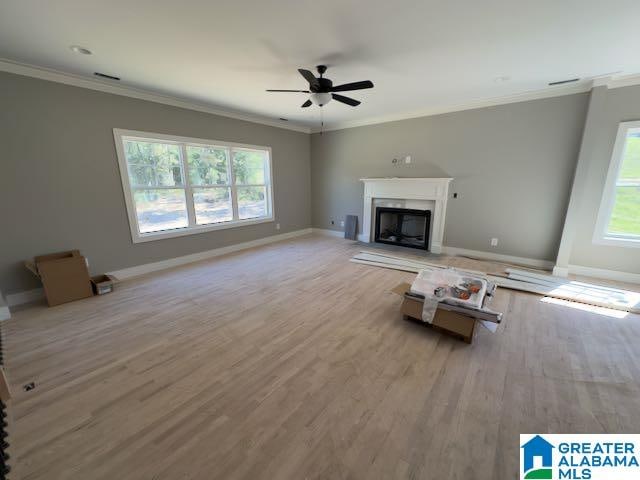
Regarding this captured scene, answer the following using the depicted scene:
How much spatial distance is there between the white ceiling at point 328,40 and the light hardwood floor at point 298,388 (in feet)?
8.76

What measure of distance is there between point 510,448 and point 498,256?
377cm

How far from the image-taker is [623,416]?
153cm

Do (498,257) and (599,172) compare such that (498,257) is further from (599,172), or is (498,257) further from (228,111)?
(228,111)

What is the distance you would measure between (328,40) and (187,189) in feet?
10.6

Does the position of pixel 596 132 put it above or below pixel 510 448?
above

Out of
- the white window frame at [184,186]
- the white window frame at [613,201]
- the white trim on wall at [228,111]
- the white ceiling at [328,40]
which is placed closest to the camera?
the white ceiling at [328,40]

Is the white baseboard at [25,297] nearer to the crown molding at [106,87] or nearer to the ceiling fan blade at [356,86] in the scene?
the crown molding at [106,87]

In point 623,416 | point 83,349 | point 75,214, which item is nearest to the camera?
point 623,416

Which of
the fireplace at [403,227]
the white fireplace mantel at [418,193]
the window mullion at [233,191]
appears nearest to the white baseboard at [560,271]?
the white fireplace mantel at [418,193]

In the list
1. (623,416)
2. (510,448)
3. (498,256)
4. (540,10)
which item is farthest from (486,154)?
(510,448)

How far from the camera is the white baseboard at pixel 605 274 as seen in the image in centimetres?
346

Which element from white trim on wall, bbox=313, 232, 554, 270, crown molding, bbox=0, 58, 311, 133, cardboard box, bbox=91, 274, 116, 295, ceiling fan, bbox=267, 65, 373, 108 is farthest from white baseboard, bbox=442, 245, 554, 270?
cardboard box, bbox=91, 274, 116, 295

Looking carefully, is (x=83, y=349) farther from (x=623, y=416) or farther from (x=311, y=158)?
(x=311, y=158)

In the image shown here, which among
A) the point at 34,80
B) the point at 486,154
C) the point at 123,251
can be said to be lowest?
the point at 123,251
